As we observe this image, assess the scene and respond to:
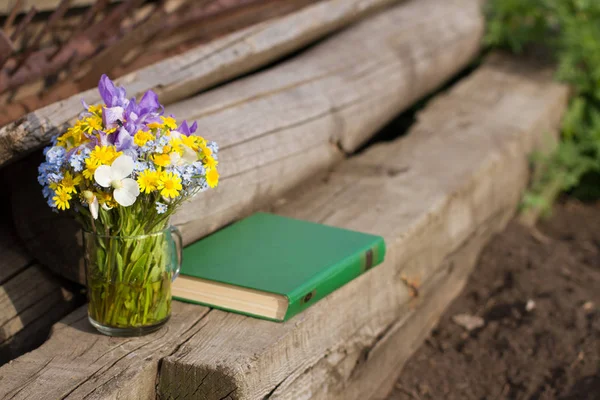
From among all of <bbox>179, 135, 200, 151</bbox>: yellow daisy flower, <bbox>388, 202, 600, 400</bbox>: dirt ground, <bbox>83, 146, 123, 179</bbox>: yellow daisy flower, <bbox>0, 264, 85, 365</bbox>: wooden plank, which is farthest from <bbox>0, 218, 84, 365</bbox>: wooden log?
<bbox>388, 202, 600, 400</bbox>: dirt ground

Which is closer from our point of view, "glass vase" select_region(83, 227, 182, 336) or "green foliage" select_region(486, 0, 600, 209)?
"glass vase" select_region(83, 227, 182, 336)

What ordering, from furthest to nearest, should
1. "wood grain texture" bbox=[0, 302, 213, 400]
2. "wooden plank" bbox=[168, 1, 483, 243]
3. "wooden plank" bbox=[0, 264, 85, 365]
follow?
"wooden plank" bbox=[168, 1, 483, 243], "wooden plank" bbox=[0, 264, 85, 365], "wood grain texture" bbox=[0, 302, 213, 400]

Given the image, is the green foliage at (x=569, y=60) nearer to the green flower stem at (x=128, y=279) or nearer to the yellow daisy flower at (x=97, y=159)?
the green flower stem at (x=128, y=279)

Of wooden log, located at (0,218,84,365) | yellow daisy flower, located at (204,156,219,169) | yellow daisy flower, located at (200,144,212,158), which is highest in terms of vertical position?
yellow daisy flower, located at (200,144,212,158)

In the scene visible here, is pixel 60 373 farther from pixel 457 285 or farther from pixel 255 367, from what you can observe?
pixel 457 285

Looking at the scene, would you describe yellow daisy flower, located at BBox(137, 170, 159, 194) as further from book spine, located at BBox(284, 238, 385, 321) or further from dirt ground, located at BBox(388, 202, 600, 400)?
dirt ground, located at BBox(388, 202, 600, 400)

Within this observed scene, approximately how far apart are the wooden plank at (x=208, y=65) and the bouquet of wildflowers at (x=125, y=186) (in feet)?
0.46

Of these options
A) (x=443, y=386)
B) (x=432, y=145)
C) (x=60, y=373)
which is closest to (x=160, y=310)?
(x=60, y=373)

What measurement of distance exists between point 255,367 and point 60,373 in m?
0.41

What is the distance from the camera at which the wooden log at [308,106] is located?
2.26m

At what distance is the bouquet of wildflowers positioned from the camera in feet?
5.40

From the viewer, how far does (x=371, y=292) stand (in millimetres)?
2275

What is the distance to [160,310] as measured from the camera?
183cm

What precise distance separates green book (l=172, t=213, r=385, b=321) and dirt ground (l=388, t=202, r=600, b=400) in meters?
0.56
